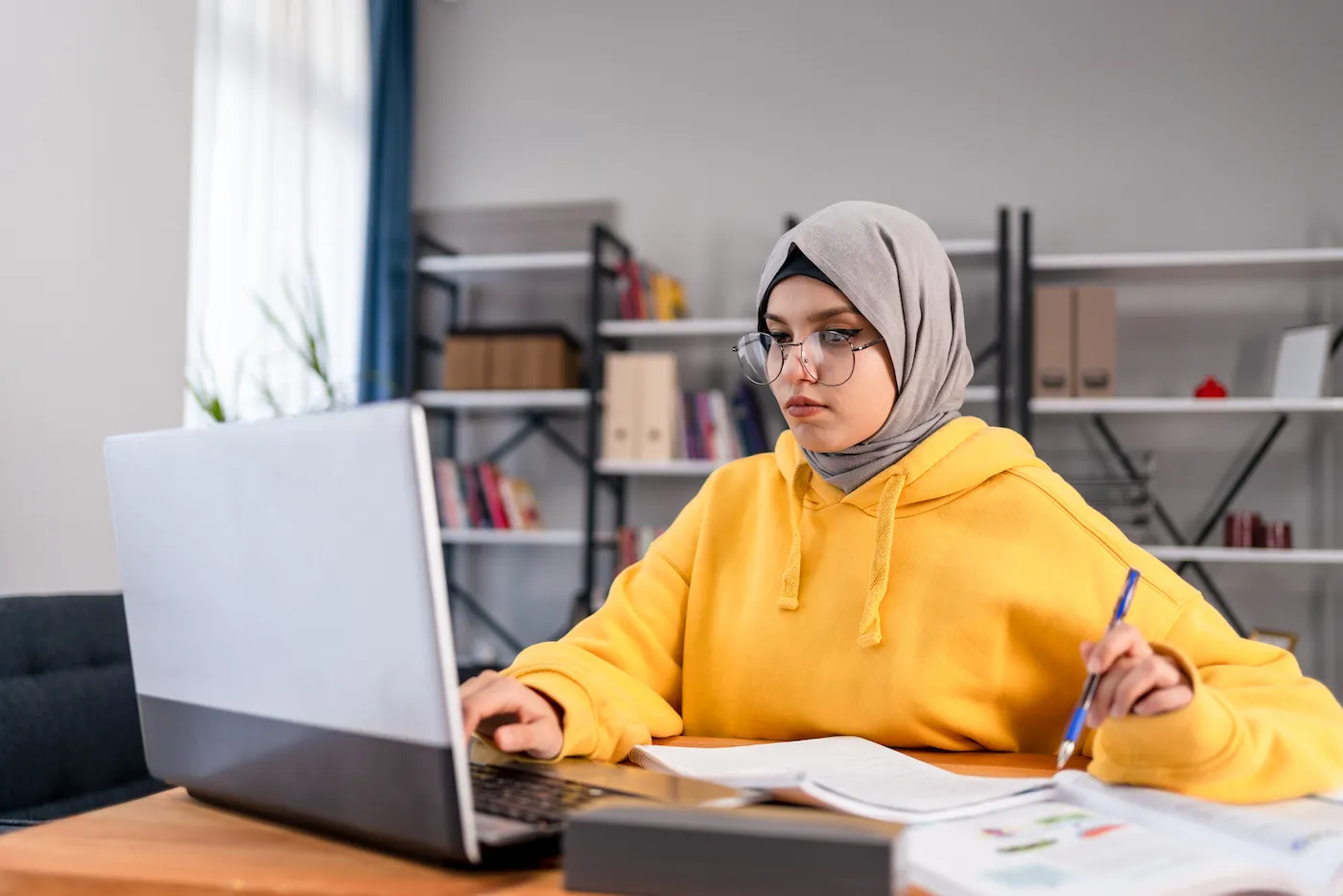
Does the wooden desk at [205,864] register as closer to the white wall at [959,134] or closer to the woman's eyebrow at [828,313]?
the woman's eyebrow at [828,313]

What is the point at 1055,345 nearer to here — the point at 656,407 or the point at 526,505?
the point at 656,407

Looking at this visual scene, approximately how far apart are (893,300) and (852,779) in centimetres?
56

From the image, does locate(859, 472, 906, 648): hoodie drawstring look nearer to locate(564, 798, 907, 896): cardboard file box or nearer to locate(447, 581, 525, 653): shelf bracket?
locate(564, 798, 907, 896): cardboard file box

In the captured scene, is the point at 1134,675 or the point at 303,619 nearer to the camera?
the point at 303,619

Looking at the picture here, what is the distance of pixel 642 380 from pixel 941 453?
2700 millimetres

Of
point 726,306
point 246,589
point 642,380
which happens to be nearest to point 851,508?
point 246,589

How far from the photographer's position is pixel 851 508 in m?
1.23

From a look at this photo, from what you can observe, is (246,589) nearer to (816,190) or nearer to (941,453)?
(941,453)

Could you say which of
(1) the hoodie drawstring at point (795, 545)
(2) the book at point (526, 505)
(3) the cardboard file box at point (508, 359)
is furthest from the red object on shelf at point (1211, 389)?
(1) the hoodie drawstring at point (795, 545)

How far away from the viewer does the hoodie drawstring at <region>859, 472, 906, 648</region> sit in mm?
1133

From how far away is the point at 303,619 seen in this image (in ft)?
2.17

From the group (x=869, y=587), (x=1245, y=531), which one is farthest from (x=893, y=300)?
(x=1245, y=531)

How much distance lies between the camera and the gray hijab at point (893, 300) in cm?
122

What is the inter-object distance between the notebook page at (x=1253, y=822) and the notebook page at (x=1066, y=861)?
40 millimetres
